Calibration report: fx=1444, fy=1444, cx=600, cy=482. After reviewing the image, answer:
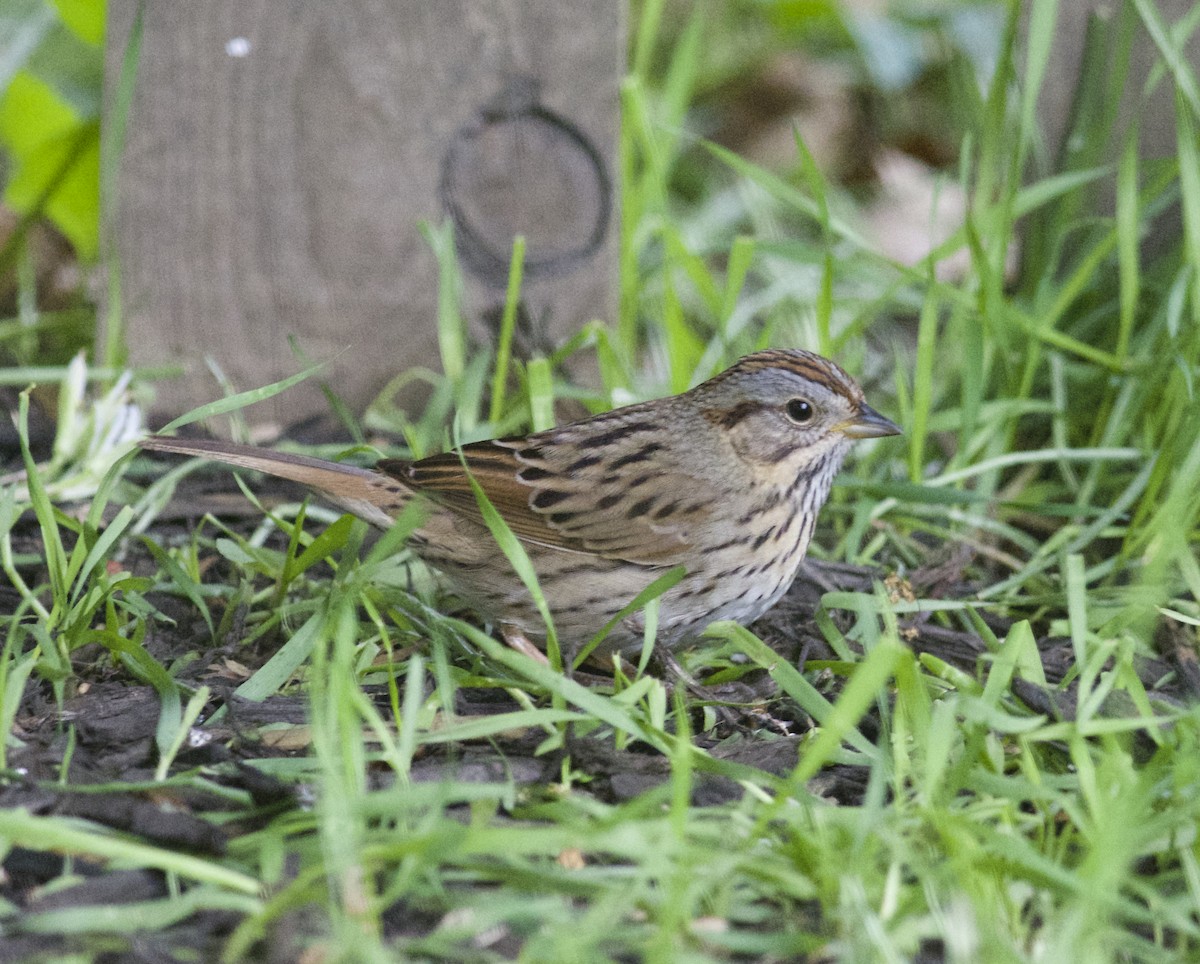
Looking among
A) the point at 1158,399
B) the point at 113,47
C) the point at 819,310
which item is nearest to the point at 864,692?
the point at 819,310

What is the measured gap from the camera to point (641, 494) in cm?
365

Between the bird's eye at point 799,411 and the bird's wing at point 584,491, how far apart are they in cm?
31

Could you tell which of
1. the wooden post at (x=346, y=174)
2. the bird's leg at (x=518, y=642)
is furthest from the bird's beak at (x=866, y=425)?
the wooden post at (x=346, y=174)

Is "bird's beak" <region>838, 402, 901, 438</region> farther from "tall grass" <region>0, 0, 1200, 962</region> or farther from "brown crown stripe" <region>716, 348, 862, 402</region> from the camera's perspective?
"tall grass" <region>0, 0, 1200, 962</region>

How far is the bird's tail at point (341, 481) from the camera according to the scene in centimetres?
359

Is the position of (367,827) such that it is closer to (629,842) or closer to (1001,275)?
(629,842)

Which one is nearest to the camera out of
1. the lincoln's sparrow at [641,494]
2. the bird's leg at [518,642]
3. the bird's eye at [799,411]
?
the lincoln's sparrow at [641,494]

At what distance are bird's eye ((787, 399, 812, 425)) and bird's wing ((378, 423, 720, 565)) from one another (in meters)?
0.31

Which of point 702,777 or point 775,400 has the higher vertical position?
point 775,400

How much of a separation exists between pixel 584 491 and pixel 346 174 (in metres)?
1.65

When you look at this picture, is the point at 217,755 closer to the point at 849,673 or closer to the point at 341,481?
the point at 341,481

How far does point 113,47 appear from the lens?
450 cm

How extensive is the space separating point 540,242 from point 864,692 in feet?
9.05

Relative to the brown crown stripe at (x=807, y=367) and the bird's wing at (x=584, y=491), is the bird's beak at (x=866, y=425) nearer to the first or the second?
the brown crown stripe at (x=807, y=367)
